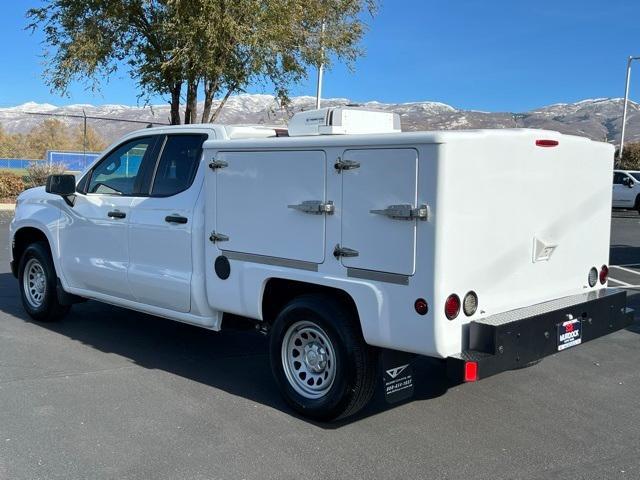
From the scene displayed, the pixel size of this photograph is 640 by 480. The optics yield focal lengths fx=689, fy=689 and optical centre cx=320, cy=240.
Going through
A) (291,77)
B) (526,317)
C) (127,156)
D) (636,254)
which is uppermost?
(291,77)

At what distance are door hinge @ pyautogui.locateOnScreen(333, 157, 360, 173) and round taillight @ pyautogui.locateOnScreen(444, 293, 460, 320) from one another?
1023 millimetres

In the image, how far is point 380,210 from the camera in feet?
14.1

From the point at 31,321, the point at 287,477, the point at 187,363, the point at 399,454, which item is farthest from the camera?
the point at 31,321

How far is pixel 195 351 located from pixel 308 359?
6.68 feet

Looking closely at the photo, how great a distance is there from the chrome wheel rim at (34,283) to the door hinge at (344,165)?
171 inches

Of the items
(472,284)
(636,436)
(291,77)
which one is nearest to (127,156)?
(472,284)

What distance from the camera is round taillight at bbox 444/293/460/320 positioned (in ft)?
13.6

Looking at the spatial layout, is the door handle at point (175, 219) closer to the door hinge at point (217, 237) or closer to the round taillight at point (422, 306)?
the door hinge at point (217, 237)

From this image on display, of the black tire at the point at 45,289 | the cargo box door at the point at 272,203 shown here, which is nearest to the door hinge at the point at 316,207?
the cargo box door at the point at 272,203

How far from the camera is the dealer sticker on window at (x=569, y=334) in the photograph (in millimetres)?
4699

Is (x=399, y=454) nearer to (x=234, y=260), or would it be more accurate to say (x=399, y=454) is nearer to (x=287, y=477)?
(x=287, y=477)

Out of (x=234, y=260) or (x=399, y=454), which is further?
(x=234, y=260)

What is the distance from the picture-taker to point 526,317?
4461 millimetres

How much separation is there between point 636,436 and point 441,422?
1.31 meters
